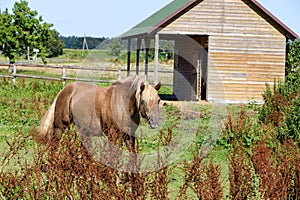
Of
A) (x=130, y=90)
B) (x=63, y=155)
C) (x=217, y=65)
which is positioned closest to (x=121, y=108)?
(x=130, y=90)

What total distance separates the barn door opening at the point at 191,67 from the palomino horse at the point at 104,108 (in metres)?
14.0

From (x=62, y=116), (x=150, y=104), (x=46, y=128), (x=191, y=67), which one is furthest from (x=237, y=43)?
(x=150, y=104)

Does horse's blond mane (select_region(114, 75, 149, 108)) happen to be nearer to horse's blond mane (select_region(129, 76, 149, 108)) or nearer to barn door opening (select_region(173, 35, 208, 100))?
horse's blond mane (select_region(129, 76, 149, 108))

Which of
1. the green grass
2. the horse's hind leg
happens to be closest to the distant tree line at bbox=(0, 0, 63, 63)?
the green grass

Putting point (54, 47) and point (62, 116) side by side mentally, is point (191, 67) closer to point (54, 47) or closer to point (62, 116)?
point (62, 116)

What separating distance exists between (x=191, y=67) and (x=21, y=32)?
1400 inches

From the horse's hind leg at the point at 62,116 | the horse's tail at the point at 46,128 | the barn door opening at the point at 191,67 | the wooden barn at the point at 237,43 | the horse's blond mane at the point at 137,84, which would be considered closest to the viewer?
the horse's blond mane at the point at 137,84

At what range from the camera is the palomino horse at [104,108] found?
24.0ft

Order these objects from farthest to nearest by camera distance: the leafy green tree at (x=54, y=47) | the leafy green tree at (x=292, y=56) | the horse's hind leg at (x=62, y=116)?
the leafy green tree at (x=54, y=47) < the leafy green tree at (x=292, y=56) < the horse's hind leg at (x=62, y=116)

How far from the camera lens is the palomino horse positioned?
7316mm

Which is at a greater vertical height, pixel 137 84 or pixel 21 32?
pixel 21 32

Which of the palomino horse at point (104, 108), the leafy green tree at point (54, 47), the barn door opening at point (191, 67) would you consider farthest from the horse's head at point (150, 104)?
the leafy green tree at point (54, 47)

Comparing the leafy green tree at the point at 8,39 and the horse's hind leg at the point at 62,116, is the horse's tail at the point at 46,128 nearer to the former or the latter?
the horse's hind leg at the point at 62,116

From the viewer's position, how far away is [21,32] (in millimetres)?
55875
